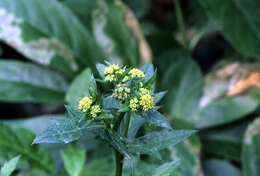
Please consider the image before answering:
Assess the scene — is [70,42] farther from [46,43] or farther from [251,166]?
[251,166]

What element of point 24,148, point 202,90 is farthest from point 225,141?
point 24,148

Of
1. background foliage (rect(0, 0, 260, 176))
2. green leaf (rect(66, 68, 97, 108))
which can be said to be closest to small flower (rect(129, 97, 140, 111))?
green leaf (rect(66, 68, 97, 108))

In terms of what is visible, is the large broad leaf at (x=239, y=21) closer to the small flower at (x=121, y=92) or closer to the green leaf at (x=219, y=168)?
the green leaf at (x=219, y=168)

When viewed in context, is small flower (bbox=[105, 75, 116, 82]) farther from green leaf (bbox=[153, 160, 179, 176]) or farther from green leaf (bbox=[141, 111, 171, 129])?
green leaf (bbox=[153, 160, 179, 176])

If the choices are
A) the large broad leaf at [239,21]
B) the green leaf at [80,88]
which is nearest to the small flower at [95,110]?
the green leaf at [80,88]

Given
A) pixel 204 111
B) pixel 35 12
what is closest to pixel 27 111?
pixel 35 12
